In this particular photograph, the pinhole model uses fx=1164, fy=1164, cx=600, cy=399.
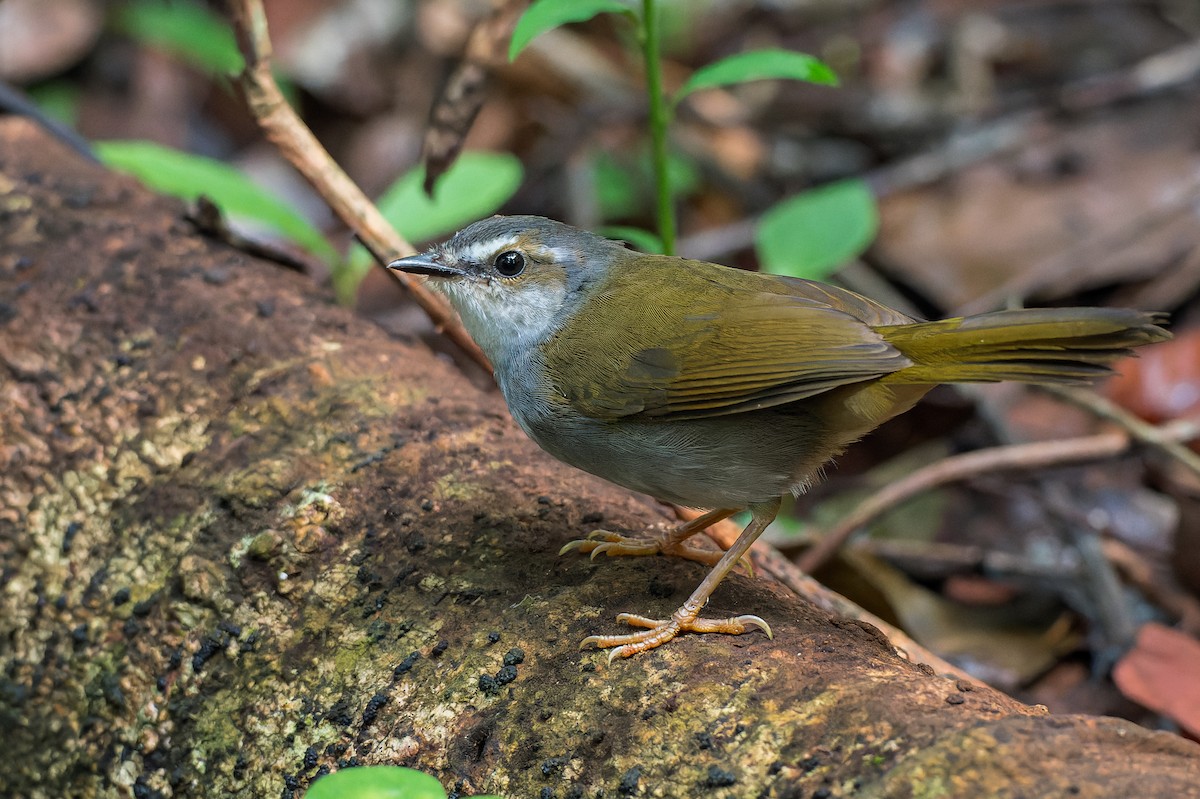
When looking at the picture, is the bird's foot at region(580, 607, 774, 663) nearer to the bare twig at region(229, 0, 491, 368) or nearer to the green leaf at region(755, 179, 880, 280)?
the bare twig at region(229, 0, 491, 368)

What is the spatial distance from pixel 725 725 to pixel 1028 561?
264 centimetres

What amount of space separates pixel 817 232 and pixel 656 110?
36.3 inches

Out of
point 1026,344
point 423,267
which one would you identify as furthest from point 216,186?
point 1026,344

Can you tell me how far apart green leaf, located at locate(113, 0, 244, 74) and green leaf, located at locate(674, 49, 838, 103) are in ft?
14.7

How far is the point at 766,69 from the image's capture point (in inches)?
122

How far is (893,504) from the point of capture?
Answer: 3906mm

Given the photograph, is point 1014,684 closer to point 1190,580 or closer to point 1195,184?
point 1190,580

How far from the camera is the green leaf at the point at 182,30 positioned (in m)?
6.94

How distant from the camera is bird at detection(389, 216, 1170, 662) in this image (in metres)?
2.53

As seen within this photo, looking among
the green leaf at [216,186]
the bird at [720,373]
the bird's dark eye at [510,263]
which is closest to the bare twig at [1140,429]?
the bird at [720,373]

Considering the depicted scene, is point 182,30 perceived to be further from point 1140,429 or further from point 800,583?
point 1140,429

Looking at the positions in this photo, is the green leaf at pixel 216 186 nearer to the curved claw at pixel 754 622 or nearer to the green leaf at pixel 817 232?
the green leaf at pixel 817 232

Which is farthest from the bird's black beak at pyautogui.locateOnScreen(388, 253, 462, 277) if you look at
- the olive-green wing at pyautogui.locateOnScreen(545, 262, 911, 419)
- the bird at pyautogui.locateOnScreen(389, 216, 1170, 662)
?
the olive-green wing at pyautogui.locateOnScreen(545, 262, 911, 419)

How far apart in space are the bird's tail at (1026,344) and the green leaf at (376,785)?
144 centimetres
